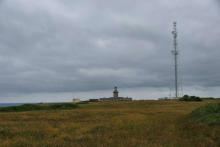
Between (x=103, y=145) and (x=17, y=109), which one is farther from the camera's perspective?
(x=17, y=109)

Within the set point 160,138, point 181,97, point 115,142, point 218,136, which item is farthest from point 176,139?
point 181,97

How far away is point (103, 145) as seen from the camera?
422 inches

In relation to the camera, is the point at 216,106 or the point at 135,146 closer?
the point at 135,146

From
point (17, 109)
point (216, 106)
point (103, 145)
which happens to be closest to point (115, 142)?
point (103, 145)

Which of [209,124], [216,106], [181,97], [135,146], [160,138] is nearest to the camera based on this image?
[135,146]

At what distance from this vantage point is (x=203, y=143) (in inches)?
422

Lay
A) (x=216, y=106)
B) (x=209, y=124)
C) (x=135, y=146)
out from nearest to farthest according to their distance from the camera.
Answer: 1. (x=135, y=146)
2. (x=209, y=124)
3. (x=216, y=106)

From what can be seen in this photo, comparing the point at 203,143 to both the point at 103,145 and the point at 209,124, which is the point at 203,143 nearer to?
the point at 103,145

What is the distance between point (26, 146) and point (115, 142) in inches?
184

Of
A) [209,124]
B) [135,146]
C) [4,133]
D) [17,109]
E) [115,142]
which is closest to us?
[135,146]

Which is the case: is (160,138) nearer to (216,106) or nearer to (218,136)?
(218,136)

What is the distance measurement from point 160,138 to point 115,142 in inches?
113

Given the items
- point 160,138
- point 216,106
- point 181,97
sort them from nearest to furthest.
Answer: point 160,138 → point 216,106 → point 181,97

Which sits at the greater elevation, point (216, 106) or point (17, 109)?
point (216, 106)
